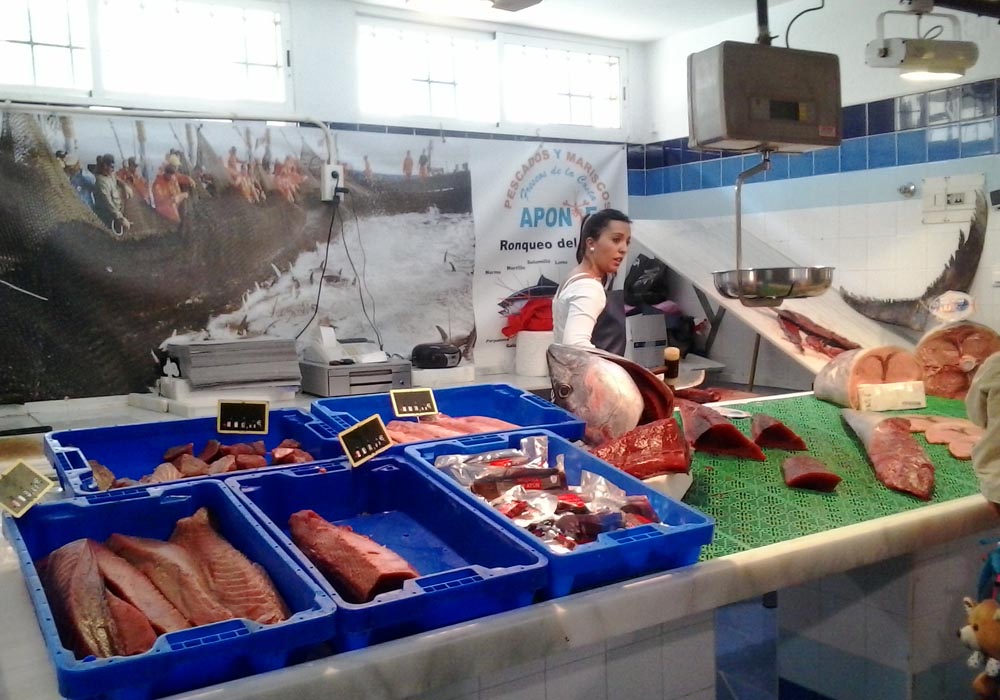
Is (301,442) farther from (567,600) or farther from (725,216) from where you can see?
(725,216)

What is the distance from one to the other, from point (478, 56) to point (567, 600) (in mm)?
4727

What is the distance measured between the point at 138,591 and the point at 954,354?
9.88ft

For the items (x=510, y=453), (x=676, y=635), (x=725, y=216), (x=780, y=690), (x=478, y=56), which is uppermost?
(x=478, y=56)

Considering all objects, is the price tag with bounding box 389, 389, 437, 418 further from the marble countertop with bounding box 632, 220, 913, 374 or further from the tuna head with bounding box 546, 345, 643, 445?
the marble countertop with bounding box 632, 220, 913, 374

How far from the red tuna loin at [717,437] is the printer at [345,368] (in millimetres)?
2038

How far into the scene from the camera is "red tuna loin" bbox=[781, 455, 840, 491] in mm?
1996

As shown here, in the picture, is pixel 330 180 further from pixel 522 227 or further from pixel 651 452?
pixel 651 452

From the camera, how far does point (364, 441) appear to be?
1906 mm

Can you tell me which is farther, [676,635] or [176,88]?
[176,88]

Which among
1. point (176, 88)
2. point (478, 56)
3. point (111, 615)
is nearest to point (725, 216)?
point (478, 56)

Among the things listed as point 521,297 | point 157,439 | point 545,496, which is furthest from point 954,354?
point 157,439

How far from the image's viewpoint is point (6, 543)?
5.45 feet

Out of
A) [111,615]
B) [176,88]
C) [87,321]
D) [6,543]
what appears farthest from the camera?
[176,88]

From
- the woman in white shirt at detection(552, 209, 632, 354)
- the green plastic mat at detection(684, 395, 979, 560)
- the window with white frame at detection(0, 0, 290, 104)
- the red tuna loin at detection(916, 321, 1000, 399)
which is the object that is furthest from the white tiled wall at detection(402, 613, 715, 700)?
the window with white frame at detection(0, 0, 290, 104)
